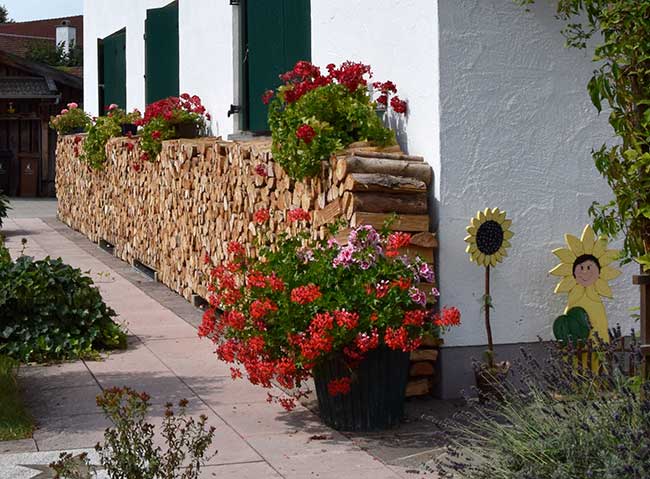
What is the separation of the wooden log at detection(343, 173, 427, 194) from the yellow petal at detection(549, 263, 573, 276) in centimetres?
101

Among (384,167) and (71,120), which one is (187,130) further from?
(71,120)

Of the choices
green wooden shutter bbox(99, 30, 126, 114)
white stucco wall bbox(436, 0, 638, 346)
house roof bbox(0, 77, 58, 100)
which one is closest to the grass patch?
white stucco wall bbox(436, 0, 638, 346)

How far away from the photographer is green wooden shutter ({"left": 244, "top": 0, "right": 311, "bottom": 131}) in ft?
31.9

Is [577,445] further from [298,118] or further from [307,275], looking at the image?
[298,118]

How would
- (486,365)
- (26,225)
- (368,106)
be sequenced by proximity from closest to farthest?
(486,365), (368,106), (26,225)

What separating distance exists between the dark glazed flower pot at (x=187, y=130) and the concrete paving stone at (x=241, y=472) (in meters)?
7.18

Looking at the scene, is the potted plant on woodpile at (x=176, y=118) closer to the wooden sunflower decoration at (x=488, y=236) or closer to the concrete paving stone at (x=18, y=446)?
the wooden sunflower decoration at (x=488, y=236)

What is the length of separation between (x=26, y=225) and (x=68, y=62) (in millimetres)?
24935

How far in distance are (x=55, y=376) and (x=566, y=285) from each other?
3.55 metres

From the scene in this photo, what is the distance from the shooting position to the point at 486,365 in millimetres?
7340

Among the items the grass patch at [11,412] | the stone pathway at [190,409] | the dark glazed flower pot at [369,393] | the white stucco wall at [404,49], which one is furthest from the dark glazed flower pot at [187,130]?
the dark glazed flower pot at [369,393]

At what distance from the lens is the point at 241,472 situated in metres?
6.05

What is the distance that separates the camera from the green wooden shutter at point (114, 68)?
17.7 m

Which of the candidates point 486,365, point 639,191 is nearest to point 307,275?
point 486,365
